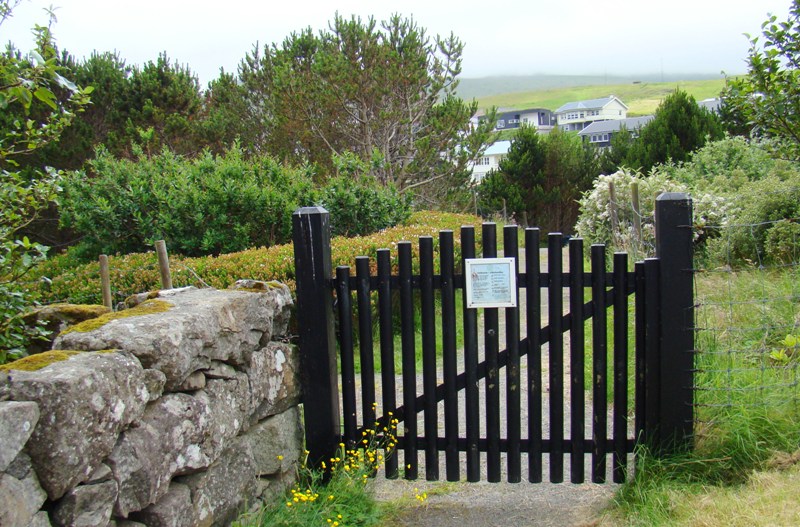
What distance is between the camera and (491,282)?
422 centimetres

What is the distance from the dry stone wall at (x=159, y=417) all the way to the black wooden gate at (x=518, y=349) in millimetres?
307

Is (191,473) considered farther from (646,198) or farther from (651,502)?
(646,198)

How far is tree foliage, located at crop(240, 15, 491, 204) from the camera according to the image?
741 inches

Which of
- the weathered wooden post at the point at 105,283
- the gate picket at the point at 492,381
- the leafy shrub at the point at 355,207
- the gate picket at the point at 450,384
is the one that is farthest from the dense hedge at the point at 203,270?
the gate picket at the point at 492,381

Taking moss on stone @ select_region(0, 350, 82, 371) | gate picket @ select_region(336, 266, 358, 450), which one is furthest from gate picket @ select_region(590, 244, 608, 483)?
moss on stone @ select_region(0, 350, 82, 371)

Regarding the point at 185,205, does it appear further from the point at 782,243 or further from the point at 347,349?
the point at 782,243

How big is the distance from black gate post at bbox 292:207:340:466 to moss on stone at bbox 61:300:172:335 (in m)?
0.91

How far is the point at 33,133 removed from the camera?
4.10 metres

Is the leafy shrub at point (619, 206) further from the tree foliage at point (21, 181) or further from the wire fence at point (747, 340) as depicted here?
the tree foliage at point (21, 181)

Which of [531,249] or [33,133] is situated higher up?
[33,133]

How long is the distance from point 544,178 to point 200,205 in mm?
21107

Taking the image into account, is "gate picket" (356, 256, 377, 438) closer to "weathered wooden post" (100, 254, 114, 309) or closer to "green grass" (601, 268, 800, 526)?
"green grass" (601, 268, 800, 526)

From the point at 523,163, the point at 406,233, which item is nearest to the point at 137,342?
the point at 406,233

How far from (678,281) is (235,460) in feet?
8.87
